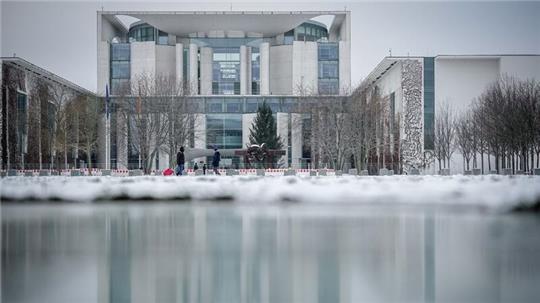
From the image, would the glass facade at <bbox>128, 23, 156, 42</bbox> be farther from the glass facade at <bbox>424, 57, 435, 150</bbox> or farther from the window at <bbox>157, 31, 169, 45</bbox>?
the glass facade at <bbox>424, 57, 435, 150</bbox>

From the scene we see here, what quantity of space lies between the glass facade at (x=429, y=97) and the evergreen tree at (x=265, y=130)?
627 inches

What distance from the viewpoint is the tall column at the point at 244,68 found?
72.9 meters

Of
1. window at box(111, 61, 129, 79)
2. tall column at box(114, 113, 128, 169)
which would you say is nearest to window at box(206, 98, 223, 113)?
tall column at box(114, 113, 128, 169)

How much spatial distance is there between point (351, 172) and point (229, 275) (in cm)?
2893

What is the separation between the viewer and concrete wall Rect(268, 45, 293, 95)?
73.3 meters

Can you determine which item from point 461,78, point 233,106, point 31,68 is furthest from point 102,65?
point 461,78

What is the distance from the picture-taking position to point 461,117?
157 ft

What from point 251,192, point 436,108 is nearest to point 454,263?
point 251,192

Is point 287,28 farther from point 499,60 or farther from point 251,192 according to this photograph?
point 251,192

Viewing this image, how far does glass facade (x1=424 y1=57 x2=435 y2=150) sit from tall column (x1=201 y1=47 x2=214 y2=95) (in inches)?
1196

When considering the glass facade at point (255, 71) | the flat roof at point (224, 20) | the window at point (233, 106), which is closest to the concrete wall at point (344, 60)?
the flat roof at point (224, 20)

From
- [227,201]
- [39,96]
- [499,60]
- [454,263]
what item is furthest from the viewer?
[499,60]

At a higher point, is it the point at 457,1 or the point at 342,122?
the point at 457,1

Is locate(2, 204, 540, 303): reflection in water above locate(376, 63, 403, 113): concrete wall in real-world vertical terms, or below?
below
